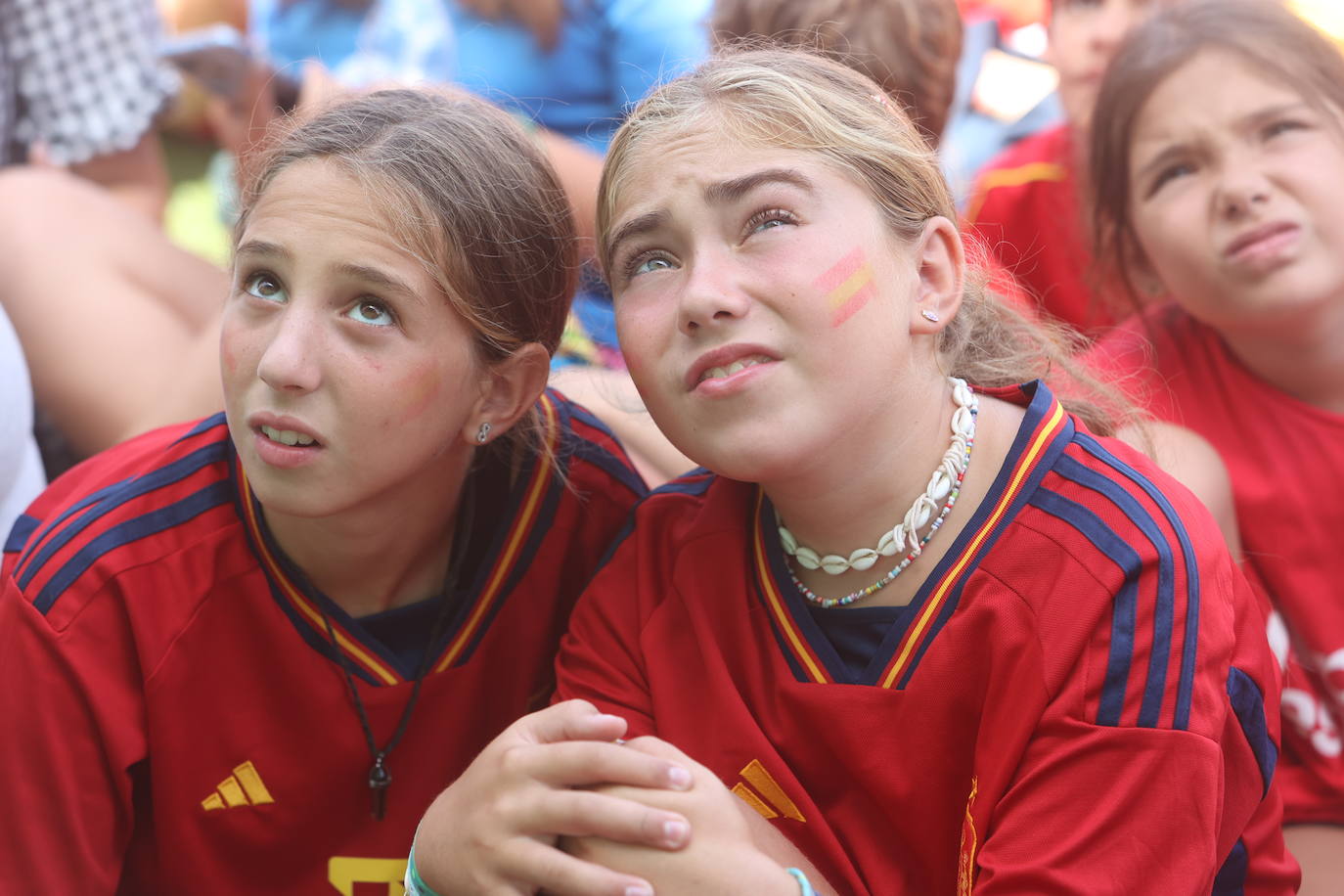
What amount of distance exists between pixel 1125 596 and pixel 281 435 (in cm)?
80

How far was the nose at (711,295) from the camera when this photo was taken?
3.94 feet

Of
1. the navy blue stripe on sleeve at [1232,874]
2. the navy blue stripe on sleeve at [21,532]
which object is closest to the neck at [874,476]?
the navy blue stripe on sleeve at [1232,874]

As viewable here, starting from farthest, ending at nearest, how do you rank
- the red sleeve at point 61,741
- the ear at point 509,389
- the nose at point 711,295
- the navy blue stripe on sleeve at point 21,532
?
1. the navy blue stripe on sleeve at point 21,532
2. the ear at point 509,389
3. the red sleeve at point 61,741
4. the nose at point 711,295

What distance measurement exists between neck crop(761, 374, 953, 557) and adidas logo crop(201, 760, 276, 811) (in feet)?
2.07

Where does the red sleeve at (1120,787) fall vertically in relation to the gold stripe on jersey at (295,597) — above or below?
above

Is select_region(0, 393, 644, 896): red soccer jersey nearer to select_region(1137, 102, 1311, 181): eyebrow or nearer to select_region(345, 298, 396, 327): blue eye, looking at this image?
select_region(345, 298, 396, 327): blue eye

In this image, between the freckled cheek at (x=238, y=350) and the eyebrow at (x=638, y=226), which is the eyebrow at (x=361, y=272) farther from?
the eyebrow at (x=638, y=226)

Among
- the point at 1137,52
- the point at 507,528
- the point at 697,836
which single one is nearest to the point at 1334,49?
the point at 1137,52

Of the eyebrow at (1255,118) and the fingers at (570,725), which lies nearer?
the fingers at (570,725)

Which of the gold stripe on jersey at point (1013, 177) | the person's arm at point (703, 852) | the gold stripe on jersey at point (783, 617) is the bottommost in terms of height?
the person's arm at point (703, 852)

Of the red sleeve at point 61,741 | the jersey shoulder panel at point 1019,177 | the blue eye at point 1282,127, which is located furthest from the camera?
the jersey shoulder panel at point 1019,177

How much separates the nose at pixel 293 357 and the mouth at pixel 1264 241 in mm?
1078

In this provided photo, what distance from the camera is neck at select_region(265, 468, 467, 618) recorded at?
145 cm

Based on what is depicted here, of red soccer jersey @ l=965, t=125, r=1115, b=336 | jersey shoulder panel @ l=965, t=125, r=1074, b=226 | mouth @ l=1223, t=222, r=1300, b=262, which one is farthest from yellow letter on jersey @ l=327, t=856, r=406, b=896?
jersey shoulder panel @ l=965, t=125, r=1074, b=226
